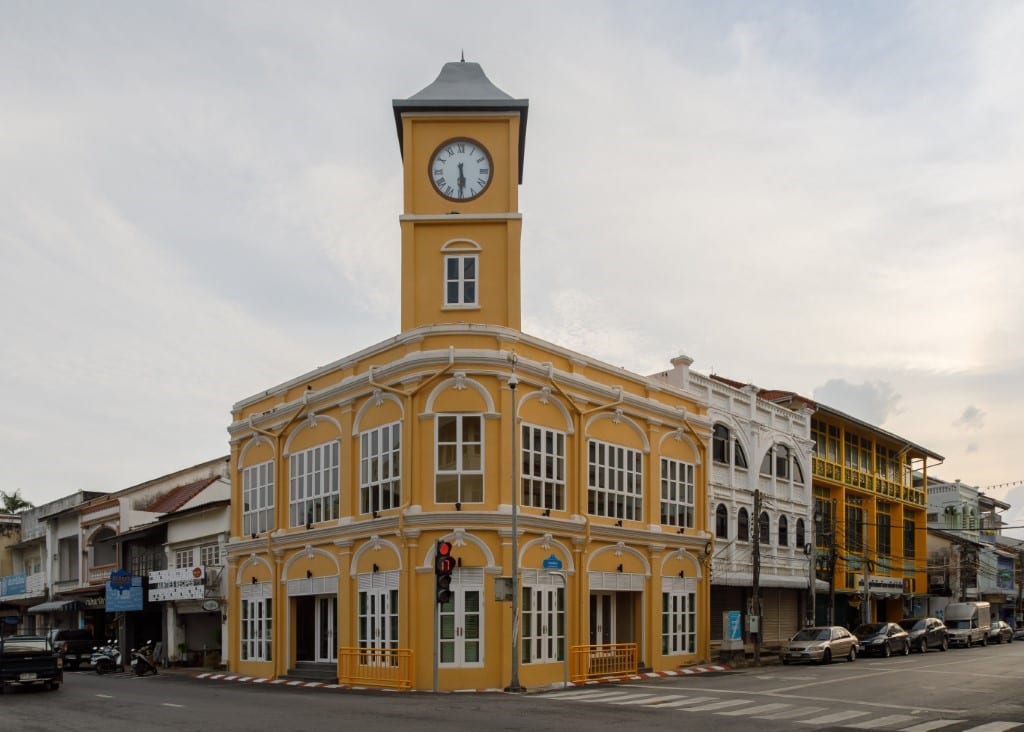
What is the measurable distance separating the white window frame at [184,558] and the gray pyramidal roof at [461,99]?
19.9 meters

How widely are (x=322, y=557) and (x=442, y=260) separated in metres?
10.2

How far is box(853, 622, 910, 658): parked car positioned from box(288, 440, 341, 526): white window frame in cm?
2241

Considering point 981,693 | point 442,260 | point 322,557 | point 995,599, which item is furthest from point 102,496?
point 995,599

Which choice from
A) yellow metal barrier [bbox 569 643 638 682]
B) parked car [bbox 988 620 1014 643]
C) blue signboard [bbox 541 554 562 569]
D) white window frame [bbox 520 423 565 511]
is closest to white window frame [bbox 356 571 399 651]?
blue signboard [bbox 541 554 562 569]

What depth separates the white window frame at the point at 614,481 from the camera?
110ft

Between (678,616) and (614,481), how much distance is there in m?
6.06

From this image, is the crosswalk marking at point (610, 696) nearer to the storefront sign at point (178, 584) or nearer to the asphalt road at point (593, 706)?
the asphalt road at point (593, 706)

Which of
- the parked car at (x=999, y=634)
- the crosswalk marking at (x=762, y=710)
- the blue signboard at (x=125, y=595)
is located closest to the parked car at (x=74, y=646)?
the blue signboard at (x=125, y=595)

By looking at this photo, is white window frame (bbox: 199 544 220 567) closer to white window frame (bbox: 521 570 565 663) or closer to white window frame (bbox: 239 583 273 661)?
white window frame (bbox: 239 583 273 661)

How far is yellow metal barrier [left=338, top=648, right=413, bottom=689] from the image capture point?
28984 mm

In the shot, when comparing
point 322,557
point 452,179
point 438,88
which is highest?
point 438,88

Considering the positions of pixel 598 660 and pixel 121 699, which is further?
pixel 598 660

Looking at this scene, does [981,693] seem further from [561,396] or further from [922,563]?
[922,563]

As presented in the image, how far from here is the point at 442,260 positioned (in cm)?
3338
